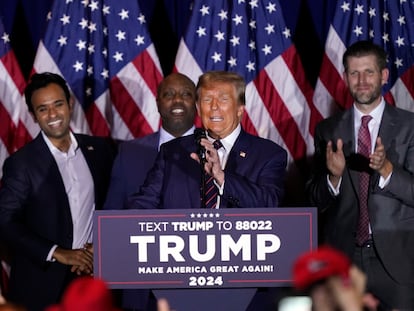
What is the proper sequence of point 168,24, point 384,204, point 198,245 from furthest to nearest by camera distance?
point 168,24 → point 384,204 → point 198,245

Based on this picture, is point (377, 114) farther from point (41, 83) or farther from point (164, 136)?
point (41, 83)

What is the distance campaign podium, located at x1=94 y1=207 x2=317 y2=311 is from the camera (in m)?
3.55

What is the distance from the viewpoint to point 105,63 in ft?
19.8

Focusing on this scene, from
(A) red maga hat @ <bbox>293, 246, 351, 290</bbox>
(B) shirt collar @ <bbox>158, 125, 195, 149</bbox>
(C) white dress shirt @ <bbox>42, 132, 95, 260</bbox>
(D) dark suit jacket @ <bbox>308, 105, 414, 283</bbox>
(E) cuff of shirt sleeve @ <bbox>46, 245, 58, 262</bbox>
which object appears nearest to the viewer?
(A) red maga hat @ <bbox>293, 246, 351, 290</bbox>

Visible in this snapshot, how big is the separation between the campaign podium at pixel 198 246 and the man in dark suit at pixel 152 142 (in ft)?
4.90

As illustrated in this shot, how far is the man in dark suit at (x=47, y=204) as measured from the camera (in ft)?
16.3

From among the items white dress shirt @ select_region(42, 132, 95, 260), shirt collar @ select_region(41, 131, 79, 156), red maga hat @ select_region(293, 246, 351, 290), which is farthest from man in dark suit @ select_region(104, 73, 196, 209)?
red maga hat @ select_region(293, 246, 351, 290)

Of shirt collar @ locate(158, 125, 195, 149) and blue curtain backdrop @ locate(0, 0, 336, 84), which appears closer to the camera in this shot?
shirt collar @ locate(158, 125, 195, 149)

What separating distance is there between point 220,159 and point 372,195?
99 cm

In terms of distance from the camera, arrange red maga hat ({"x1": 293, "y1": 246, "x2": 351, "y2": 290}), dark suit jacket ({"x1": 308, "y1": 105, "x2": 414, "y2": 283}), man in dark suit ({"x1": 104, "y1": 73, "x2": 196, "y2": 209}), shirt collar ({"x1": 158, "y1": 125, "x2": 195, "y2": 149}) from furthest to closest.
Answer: shirt collar ({"x1": 158, "y1": 125, "x2": 195, "y2": 149}) → man in dark suit ({"x1": 104, "y1": 73, "x2": 196, "y2": 209}) → dark suit jacket ({"x1": 308, "y1": 105, "x2": 414, "y2": 283}) → red maga hat ({"x1": 293, "y1": 246, "x2": 351, "y2": 290})

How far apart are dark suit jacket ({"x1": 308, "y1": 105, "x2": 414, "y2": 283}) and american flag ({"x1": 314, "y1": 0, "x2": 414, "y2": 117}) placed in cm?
121

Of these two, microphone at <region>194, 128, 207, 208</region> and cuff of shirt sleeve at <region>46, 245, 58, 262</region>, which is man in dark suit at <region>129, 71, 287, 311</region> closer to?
microphone at <region>194, 128, 207, 208</region>

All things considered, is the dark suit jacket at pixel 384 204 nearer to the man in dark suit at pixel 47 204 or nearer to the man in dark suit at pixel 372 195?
the man in dark suit at pixel 372 195

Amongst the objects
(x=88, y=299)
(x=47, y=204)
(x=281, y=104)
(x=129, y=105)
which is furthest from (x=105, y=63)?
(x=88, y=299)
